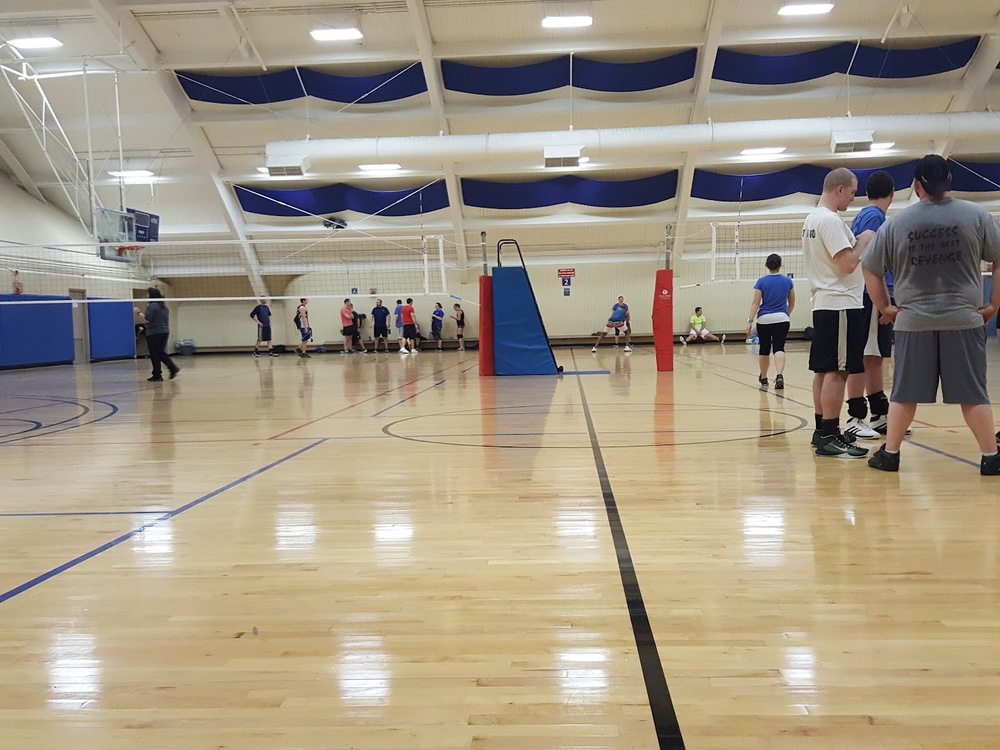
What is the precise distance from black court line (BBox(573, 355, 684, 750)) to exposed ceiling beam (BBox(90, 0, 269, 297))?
9.02 metres

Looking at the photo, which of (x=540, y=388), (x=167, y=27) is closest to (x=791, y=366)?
(x=540, y=388)

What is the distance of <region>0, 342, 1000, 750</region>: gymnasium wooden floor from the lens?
1455 millimetres

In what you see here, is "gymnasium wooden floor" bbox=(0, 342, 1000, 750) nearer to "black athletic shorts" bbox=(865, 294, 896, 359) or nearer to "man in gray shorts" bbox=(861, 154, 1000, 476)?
"man in gray shorts" bbox=(861, 154, 1000, 476)

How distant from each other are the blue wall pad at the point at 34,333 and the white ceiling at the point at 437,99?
347cm

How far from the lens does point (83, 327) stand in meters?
18.7

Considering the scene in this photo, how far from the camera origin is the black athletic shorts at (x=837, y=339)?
13.7 ft

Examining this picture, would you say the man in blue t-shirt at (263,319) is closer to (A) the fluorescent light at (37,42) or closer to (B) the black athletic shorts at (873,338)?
(A) the fluorescent light at (37,42)

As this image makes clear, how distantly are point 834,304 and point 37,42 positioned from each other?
15.1 m

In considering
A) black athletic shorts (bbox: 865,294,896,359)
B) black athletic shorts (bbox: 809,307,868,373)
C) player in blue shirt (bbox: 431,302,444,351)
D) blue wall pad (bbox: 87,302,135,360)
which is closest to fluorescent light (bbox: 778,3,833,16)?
player in blue shirt (bbox: 431,302,444,351)

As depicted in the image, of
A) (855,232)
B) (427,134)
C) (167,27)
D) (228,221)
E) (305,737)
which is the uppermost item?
(167,27)

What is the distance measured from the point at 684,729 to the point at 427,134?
662 inches

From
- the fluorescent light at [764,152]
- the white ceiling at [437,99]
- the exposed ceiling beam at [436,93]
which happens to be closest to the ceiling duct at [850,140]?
the white ceiling at [437,99]

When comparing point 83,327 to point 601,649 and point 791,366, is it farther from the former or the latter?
point 601,649

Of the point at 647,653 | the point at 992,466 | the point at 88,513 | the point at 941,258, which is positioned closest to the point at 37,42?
the point at 88,513
